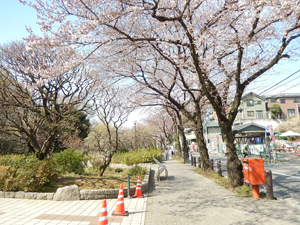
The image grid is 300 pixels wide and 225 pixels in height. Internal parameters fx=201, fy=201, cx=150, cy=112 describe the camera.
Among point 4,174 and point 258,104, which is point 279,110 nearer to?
point 258,104

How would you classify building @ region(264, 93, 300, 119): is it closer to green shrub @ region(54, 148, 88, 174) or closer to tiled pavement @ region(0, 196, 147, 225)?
green shrub @ region(54, 148, 88, 174)

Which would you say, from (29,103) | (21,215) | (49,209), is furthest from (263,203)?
(29,103)

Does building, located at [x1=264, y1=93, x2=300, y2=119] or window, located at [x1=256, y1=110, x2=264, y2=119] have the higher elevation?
building, located at [x1=264, y1=93, x2=300, y2=119]

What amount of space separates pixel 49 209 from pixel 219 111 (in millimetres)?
6470

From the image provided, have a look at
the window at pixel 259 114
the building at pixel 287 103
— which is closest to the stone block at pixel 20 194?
the window at pixel 259 114

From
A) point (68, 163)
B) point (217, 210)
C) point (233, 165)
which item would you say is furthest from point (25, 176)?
point (233, 165)

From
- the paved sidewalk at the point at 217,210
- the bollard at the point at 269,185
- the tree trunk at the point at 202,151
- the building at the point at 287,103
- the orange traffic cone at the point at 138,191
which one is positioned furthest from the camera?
the building at the point at 287,103

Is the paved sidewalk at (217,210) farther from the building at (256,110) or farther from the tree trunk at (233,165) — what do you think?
the building at (256,110)

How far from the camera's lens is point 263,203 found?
19.0 feet

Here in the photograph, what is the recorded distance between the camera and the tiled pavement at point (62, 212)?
187 inches

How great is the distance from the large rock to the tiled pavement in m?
0.24

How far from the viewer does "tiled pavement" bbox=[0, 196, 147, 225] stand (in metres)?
4.75

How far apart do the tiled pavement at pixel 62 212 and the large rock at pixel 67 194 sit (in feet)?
0.77

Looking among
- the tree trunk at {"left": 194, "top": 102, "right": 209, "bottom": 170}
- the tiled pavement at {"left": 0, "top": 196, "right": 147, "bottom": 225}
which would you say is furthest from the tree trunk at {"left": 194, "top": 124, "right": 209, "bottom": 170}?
the tiled pavement at {"left": 0, "top": 196, "right": 147, "bottom": 225}
